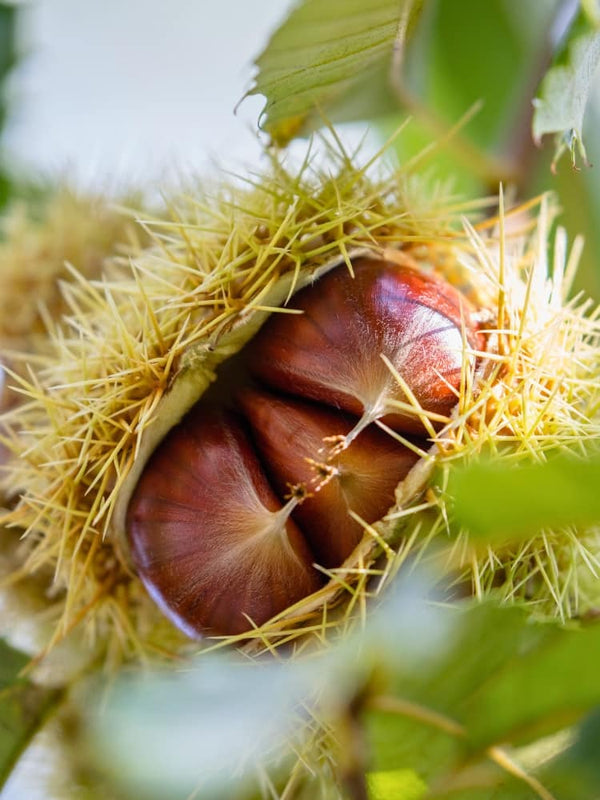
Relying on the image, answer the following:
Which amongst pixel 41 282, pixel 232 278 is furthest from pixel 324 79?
pixel 41 282

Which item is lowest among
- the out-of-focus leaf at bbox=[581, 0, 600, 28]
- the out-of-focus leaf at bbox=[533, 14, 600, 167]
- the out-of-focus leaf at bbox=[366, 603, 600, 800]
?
the out-of-focus leaf at bbox=[366, 603, 600, 800]

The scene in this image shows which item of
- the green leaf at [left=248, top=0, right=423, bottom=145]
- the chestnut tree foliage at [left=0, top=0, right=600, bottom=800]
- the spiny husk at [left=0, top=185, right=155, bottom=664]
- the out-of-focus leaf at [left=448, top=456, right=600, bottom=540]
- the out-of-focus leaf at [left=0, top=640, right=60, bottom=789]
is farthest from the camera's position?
the spiny husk at [left=0, top=185, right=155, bottom=664]

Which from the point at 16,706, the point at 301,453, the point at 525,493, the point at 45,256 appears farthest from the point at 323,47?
the point at 16,706

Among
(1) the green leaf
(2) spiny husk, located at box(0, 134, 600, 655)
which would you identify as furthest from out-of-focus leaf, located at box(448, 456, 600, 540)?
(1) the green leaf

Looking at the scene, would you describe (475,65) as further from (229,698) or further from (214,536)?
(229,698)

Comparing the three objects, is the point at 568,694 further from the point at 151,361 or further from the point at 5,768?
the point at 5,768

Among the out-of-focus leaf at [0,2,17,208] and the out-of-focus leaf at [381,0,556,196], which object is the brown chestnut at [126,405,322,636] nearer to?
the out-of-focus leaf at [381,0,556,196]
